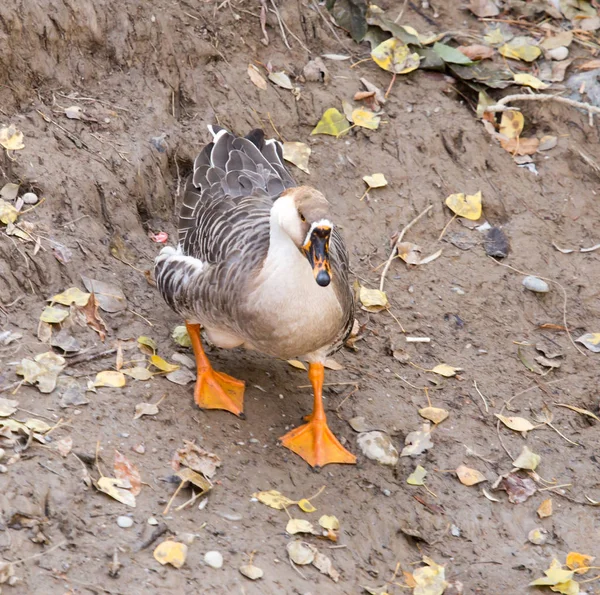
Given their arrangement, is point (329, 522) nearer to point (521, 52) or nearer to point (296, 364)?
point (296, 364)

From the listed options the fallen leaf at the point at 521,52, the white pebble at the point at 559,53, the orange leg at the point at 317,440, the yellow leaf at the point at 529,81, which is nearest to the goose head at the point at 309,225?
the orange leg at the point at 317,440

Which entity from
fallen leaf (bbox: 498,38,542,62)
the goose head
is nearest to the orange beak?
the goose head

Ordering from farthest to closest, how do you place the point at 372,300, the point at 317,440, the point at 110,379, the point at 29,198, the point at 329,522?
the point at 372,300
the point at 29,198
the point at 317,440
the point at 110,379
the point at 329,522

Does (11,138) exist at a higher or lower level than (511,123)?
higher

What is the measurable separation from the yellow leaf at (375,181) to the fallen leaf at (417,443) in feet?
7.12

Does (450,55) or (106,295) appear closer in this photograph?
(106,295)

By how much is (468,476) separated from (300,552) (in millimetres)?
1252

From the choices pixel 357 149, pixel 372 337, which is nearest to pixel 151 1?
pixel 357 149

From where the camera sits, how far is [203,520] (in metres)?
4.26

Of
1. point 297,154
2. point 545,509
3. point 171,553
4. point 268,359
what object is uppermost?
point 297,154

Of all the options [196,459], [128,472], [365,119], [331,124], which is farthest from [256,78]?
[128,472]

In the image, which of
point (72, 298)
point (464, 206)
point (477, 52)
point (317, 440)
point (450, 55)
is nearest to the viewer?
point (317, 440)

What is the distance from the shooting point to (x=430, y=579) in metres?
4.39

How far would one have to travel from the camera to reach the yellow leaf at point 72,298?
5199 millimetres
